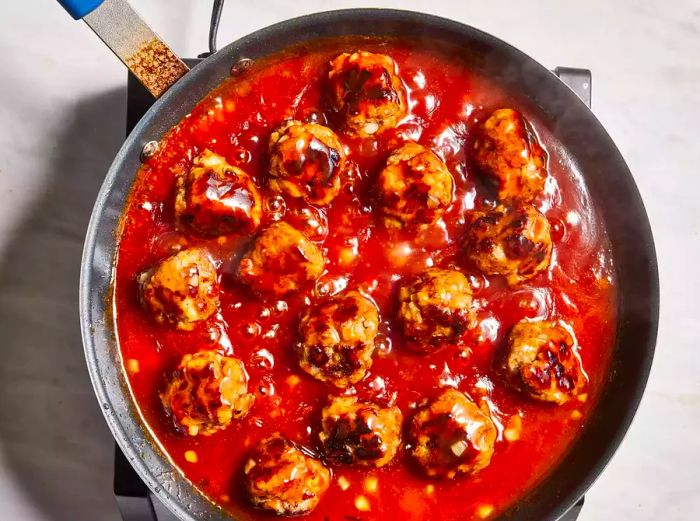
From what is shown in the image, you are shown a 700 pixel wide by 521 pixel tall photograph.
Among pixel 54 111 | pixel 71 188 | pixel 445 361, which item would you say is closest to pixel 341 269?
pixel 445 361

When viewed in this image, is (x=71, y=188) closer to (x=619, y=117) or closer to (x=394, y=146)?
(x=394, y=146)

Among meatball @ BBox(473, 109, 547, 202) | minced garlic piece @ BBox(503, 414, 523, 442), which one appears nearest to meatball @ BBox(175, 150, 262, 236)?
meatball @ BBox(473, 109, 547, 202)

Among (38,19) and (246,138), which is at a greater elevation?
(38,19)

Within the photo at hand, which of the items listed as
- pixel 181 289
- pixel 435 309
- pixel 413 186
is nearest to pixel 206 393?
pixel 181 289

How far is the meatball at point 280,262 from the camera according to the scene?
9.12 ft

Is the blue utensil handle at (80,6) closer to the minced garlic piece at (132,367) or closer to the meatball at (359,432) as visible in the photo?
the minced garlic piece at (132,367)

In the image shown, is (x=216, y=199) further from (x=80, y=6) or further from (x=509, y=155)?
(x=509, y=155)

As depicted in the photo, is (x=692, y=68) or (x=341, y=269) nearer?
(x=341, y=269)

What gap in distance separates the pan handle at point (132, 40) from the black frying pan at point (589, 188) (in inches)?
2.4

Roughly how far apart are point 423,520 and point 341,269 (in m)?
1.08

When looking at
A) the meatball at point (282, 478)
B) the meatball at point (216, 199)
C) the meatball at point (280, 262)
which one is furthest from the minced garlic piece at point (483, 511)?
the meatball at point (216, 199)

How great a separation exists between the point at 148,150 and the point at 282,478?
1.40 meters

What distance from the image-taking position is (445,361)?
2.94m

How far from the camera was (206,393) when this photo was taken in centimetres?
274
